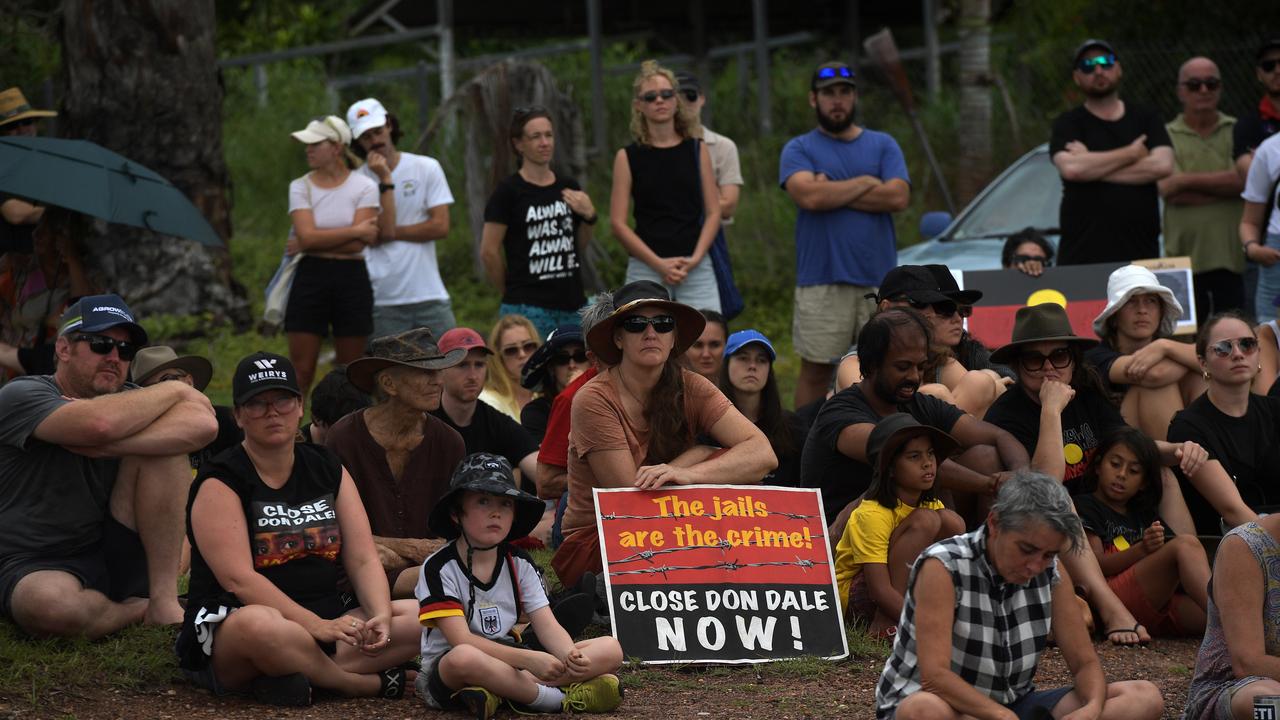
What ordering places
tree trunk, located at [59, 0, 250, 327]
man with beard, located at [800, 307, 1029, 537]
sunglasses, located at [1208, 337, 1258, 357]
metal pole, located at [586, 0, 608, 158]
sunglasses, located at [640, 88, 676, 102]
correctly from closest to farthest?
1. man with beard, located at [800, 307, 1029, 537]
2. sunglasses, located at [1208, 337, 1258, 357]
3. sunglasses, located at [640, 88, 676, 102]
4. tree trunk, located at [59, 0, 250, 327]
5. metal pole, located at [586, 0, 608, 158]

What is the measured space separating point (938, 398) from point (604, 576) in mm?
1736

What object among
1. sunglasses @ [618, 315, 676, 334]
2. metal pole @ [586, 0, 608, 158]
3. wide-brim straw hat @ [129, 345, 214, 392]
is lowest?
wide-brim straw hat @ [129, 345, 214, 392]

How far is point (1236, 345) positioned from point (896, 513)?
77.3 inches

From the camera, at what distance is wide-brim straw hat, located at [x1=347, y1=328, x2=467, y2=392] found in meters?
→ 7.38

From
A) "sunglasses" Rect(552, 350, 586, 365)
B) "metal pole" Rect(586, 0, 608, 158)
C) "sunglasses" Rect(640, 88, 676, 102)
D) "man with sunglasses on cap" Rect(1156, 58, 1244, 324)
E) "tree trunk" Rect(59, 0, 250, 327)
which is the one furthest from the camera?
"metal pole" Rect(586, 0, 608, 158)

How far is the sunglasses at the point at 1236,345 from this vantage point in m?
7.74

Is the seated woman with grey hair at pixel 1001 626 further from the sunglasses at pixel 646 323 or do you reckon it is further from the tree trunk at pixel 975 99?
the tree trunk at pixel 975 99

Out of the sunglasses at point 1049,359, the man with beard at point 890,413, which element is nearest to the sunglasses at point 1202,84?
the sunglasses at point 1049,359

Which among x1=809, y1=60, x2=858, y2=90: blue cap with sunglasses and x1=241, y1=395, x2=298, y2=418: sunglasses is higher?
x1=809, y1=60, x2=858, y2=90: blue cap with sunglasses

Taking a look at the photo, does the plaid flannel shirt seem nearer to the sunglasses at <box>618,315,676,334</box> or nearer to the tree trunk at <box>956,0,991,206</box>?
the sunglasses at <box>618,315,676,334</box>

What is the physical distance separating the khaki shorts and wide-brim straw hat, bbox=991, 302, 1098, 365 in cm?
239

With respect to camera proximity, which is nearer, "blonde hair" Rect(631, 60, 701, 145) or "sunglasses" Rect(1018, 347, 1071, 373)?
"sunglasses" Rect(1018, 347, 1071, 373)

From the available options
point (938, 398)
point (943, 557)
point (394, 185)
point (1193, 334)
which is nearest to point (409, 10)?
point (394, 185)

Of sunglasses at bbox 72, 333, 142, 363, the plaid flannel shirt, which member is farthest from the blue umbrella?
the plaid flannel shirt
